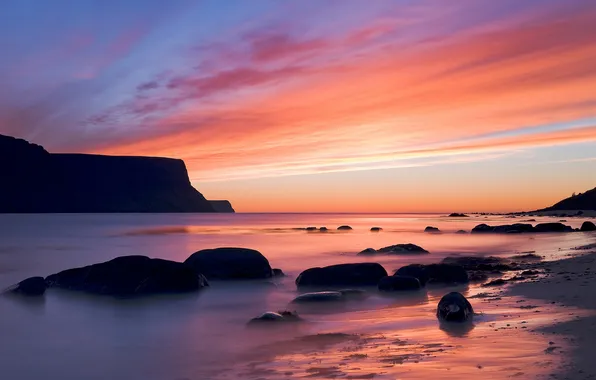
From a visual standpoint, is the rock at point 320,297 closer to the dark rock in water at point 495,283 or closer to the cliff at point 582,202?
the dark rock in water at point 495,283

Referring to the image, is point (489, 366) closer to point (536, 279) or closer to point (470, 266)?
point (536, 279)

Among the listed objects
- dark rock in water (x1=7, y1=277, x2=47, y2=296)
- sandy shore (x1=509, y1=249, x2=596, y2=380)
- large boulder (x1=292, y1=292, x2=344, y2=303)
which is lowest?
sandy shore (x1=509, y1=249, x2=596, y2=380)

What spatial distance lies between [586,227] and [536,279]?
122ft

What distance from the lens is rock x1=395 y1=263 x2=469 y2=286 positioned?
52.5 ft

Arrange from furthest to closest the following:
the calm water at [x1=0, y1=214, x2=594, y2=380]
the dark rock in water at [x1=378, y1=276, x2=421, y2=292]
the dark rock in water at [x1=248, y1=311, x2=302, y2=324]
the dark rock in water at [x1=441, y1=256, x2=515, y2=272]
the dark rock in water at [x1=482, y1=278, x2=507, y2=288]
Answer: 1. the dark rock in water at [x1=441, y1=256, x2=515, y2=272]
2. the dark rock in water at [x1=482, y1=278, x2=507, y2=288]
3. the dark rock in water at [x1=378, y1=276, x2=421, y2=292]
4. the dark rock in water at [x1=248, y1=311, x2=302, y2=324]
5. the calm water at [x1=0, y1=214, x2=594, y2=380]

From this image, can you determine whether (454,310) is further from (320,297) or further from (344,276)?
Result: (344,276)

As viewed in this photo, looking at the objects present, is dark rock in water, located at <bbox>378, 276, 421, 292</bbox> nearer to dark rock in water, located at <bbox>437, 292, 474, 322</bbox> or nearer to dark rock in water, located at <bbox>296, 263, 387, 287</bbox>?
dark rock in water, located at <bbox>296, 263, 387, 287</bbox>

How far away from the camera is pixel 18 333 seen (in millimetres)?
10617

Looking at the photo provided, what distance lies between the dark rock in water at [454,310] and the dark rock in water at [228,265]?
937 centimetres

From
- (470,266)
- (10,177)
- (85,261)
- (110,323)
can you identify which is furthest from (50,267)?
(10,177)

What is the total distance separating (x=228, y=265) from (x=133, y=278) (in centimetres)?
401

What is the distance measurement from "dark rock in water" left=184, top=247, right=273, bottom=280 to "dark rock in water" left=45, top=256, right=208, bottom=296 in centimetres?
203

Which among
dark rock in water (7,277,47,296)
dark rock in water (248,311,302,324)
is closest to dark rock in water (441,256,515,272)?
dark rock in water (248,311,302,324)

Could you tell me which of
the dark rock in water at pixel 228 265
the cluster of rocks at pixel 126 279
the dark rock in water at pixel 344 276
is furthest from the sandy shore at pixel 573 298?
the cluster of rocks at pixel 126 279
